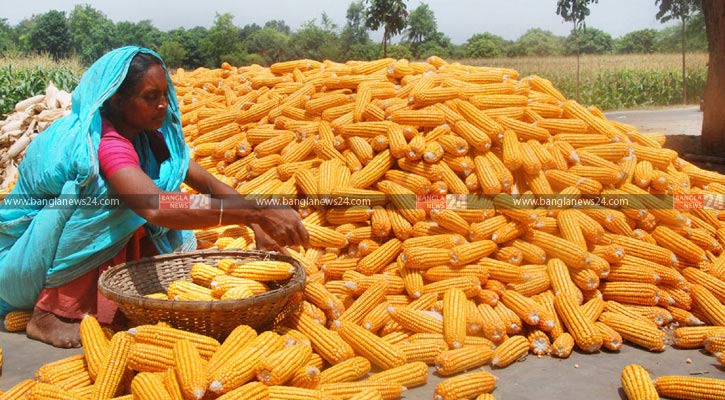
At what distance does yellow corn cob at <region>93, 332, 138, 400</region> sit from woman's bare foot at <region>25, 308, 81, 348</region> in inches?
32.5

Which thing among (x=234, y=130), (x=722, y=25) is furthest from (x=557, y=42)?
(x=234, y=130)

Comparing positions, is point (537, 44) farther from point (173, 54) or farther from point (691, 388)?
point (691, 388)

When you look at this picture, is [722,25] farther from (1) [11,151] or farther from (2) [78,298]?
(1) [11,151]

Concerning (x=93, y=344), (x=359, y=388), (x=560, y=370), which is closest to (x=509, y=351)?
(x=560, y=370)

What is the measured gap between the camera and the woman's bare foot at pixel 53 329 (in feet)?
11.5

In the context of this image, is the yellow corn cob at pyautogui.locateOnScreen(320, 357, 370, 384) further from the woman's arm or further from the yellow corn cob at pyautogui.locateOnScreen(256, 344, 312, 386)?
the woman's arm

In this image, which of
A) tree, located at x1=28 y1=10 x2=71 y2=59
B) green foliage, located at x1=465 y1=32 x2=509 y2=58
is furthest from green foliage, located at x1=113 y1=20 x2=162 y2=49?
green foliage, located at x1=465 y1=32 x2=509 y2=58

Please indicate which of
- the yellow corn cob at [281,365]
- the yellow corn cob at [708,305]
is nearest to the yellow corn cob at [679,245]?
the yellow corn cob at [708,305]

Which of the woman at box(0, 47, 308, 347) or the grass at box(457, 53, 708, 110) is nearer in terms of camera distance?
the woman at box(0, 47, 308, 347)

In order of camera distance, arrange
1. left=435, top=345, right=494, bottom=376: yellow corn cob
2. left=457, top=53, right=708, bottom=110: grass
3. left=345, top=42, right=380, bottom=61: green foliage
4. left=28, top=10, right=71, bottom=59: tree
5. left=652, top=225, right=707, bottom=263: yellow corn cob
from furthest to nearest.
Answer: left=28, top=10, right=71, bottom=59: tree, left=345, top=42, right=380, bottom=61: green foliage, left=457, top=53, right=708, bottom=110: grass, left=652, top=225, right=707, bottom=263: yellow corn cob, left=435, top=345, right=494, bottom=376: yellow corn cob

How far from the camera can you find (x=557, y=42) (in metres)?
82.8

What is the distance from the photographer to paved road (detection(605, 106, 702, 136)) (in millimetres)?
14141

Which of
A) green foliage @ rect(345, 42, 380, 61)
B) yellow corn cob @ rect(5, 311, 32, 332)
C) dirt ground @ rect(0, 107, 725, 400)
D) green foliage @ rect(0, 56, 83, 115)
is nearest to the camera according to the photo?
dirt ground @ rect(0, 107, 725, 400)

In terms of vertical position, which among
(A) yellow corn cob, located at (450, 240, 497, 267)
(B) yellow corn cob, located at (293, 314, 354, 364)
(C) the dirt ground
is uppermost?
(A) yellow corn cob, located at (450, 240, 497, 267)
